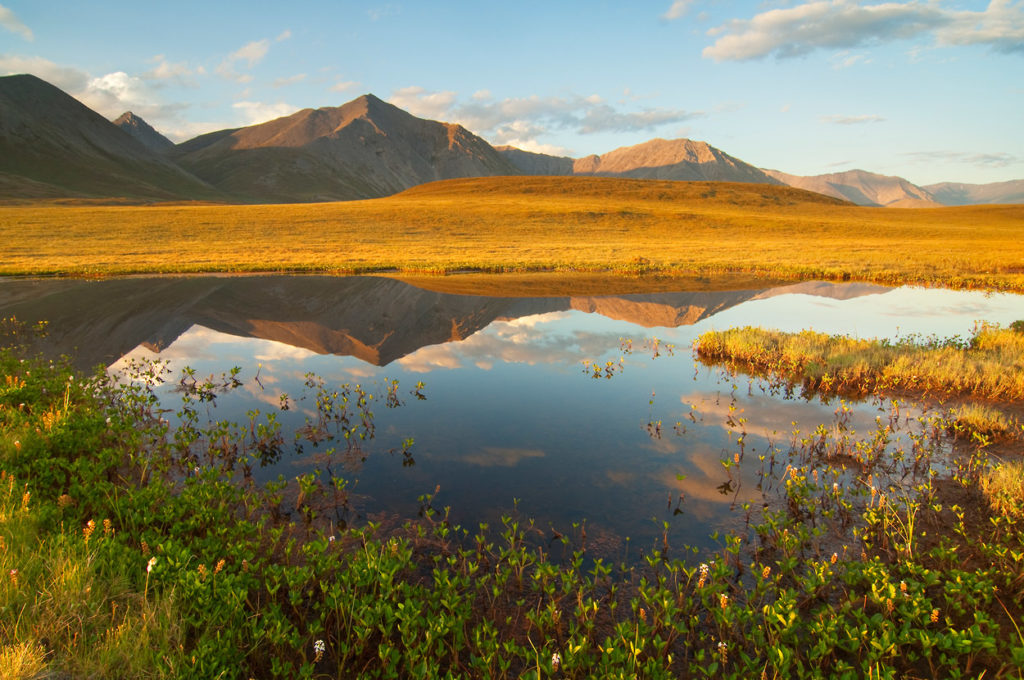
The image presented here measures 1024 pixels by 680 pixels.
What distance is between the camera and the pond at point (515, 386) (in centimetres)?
798

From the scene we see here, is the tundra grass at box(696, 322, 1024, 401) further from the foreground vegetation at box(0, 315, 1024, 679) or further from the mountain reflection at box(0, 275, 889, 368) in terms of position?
the foreground vegetation at box(0, 315, 1024, 679)

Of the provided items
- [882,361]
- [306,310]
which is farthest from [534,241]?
[882,361]

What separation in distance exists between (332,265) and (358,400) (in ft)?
98.1

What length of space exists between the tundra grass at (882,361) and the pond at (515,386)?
4.09 ft

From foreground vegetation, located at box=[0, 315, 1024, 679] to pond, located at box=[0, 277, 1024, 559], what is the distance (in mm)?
792

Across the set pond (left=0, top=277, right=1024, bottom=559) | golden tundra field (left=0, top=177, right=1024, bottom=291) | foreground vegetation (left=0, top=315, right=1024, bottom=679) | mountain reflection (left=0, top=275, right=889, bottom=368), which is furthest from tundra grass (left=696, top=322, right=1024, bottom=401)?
golden tundra field (left=0, top=177, right=1024, bottom=291)

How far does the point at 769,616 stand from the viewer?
15.8ft

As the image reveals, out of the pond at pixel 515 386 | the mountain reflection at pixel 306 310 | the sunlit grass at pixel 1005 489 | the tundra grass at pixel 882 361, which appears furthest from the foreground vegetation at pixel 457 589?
the mountain reflection at pixel 306 310

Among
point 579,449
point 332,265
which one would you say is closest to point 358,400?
point 579,449

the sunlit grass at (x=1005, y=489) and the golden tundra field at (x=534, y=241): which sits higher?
the golden tundra field at (x=534, y=241)

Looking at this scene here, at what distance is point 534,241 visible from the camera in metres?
58.6

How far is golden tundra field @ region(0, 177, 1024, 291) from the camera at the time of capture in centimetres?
3912

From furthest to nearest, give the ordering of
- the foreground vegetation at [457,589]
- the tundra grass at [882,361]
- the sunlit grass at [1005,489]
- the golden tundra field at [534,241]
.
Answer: the golden tundra field at [534,241] < the tundra grass at [882,361] < the sunlit grass at [1005,489] < the foreground vegetation at [457,589]

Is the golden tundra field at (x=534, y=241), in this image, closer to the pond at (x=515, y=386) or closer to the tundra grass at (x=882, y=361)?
the pond at (x=515, y=386)
